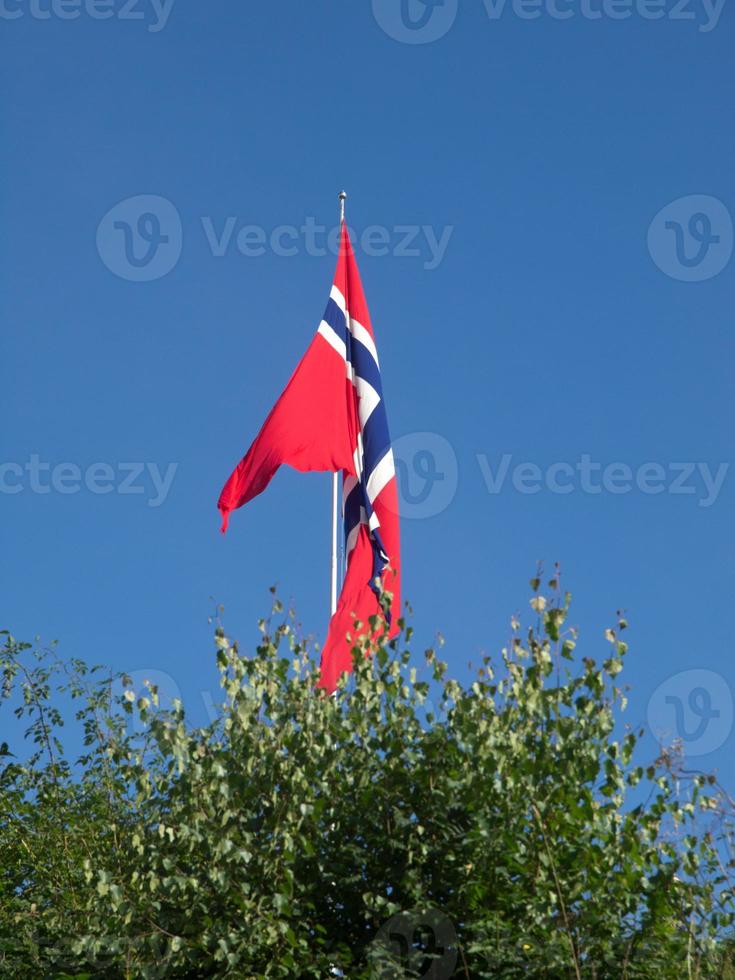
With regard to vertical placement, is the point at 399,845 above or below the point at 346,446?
below

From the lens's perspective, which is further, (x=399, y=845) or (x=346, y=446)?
(x=346, y=446)

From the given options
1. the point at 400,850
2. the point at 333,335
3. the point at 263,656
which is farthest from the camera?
the point at 333,335

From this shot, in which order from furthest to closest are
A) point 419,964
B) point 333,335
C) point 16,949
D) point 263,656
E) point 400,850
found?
1. point 333,335
2. point 16,949
3. point 263,656
4. point 400,850
5. point 419,964

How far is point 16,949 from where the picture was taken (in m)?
10.1

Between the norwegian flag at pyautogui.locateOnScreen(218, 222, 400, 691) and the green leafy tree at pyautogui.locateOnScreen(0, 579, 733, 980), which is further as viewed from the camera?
the norwegian flag at pyautogui.locateOnScreen(218, 222, 400, 691)

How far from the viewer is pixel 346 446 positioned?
15492 mm

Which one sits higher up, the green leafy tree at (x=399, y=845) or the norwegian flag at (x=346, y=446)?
the norwegian flag at (x=346, y=446)

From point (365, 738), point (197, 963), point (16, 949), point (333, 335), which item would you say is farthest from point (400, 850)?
point (333, 335)

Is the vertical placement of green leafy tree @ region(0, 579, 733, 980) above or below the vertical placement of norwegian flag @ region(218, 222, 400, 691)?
below

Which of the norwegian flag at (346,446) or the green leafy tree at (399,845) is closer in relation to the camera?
the green leafy tree at (399,845)

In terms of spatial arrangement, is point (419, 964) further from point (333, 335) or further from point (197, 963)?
point (333, 335)

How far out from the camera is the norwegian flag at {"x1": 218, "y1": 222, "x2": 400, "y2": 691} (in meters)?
14.6

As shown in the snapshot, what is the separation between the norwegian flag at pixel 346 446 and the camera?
14.6 metres

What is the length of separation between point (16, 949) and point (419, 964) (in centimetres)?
384
